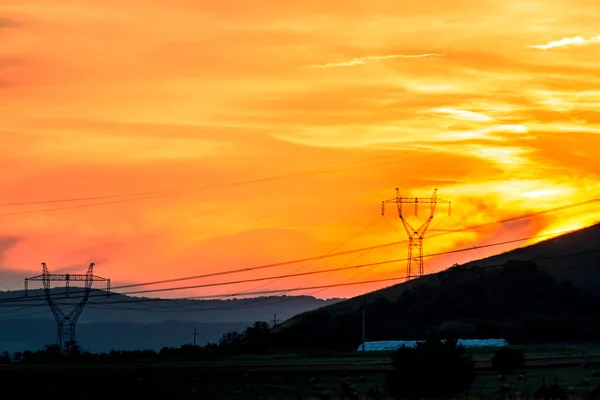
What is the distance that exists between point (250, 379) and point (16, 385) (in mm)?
23214

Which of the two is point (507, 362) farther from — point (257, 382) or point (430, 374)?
point (430, 374)

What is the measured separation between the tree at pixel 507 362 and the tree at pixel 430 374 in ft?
78.1

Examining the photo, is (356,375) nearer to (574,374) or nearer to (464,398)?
(574,374)

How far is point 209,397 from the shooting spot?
91188mm

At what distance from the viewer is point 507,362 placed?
111688mm

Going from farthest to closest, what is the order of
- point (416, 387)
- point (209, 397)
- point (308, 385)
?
point (308, 385), point (209, 397), point (416, 387)

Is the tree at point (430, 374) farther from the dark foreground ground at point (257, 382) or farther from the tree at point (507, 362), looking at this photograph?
the tree at point (507, 362)

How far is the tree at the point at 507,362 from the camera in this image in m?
111

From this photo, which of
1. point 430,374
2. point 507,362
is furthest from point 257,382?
point 507,362

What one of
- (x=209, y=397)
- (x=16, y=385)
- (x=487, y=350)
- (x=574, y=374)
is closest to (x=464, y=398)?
(x=209, y=397)

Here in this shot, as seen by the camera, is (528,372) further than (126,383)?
Yes

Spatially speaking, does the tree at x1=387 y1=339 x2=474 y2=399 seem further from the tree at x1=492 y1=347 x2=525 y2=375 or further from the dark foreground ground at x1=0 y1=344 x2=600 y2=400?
the tree at x1=492 y1=347 x2=525 y2=375

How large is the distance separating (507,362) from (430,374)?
2859cm

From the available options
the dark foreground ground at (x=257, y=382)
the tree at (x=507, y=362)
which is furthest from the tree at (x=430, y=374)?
the tree at (x=507, y=362)
